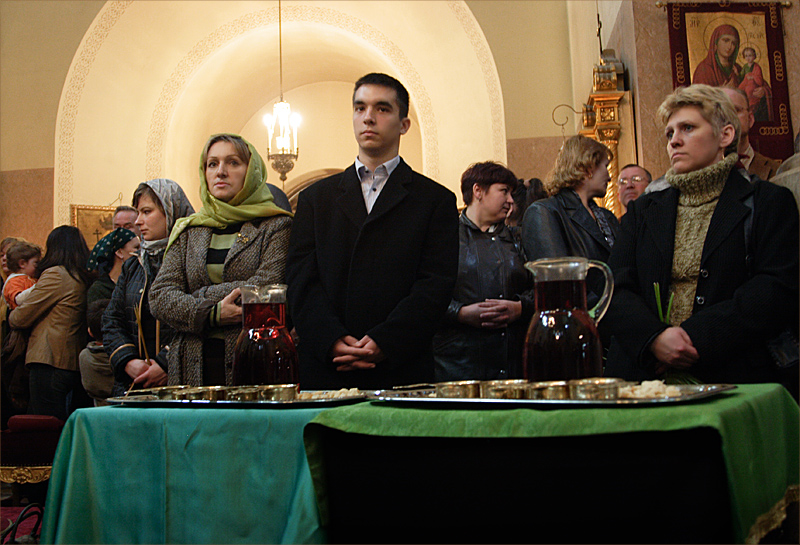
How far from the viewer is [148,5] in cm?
995

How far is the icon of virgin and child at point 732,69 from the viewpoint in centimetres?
487

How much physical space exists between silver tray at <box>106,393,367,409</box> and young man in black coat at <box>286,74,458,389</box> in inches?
27.9

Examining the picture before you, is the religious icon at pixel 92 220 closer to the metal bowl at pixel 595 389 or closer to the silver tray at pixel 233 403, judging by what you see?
Answer: the silver tray at pixel 233 403

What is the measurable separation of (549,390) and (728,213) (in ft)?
4.17

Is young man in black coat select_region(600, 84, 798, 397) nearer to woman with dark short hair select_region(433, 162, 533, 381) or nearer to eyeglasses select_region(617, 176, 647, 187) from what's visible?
woman with dark short hair select_region(433, 162, 533, 381)

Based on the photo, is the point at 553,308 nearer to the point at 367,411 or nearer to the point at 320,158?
the point at 367,411

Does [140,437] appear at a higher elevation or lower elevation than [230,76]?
lower

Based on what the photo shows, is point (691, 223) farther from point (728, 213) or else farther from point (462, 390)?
point (462, 390)

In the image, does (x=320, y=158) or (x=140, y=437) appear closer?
(x=140, y=437)

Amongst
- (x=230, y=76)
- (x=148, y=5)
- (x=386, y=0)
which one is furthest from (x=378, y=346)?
(x=230, y=76)

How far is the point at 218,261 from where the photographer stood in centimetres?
294

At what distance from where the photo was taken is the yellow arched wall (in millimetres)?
8898

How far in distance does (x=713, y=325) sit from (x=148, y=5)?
9.60 m

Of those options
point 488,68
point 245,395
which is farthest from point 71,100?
point 245,395
